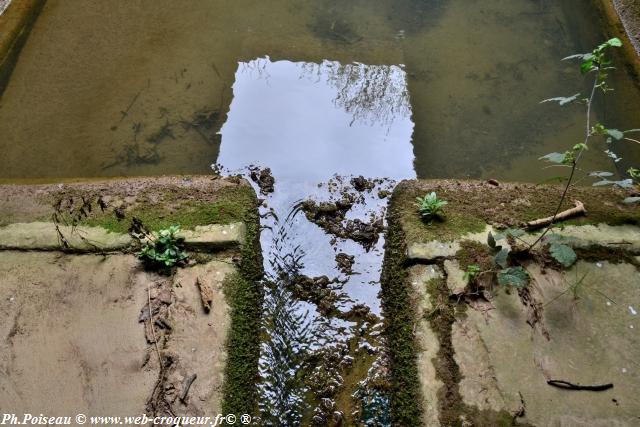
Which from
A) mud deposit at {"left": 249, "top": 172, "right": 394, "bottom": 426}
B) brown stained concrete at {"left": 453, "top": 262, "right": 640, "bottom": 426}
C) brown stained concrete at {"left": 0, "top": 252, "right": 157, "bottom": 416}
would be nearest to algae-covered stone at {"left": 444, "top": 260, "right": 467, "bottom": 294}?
brown stained concrete at {"left": 453, "top": 262, "right": 640, "bottom": 426}

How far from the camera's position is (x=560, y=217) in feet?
8.81

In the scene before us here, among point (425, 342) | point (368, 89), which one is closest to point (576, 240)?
point (425, 342)

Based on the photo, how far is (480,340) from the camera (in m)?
2.31

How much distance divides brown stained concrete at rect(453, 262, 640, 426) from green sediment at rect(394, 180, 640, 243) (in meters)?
0.31

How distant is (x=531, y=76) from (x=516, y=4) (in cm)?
95

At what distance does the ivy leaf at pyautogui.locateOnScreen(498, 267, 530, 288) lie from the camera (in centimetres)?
230

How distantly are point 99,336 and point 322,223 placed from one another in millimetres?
1277

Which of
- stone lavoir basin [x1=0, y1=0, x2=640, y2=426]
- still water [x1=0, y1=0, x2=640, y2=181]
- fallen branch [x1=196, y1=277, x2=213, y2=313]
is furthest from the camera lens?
still water [x1=0, y1=0, x2=640, y2=181]

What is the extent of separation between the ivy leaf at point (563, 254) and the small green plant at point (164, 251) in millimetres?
1760

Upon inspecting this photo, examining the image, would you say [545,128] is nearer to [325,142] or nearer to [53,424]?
[325,142]

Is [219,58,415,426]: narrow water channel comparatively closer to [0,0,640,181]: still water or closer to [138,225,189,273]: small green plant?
[0,0,640,181]: still water

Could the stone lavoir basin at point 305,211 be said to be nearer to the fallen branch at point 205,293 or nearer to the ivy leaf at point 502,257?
the fallen branch at point 205,293

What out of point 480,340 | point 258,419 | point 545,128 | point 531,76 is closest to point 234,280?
point 258,419

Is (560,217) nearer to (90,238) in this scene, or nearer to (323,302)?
(323,302)
